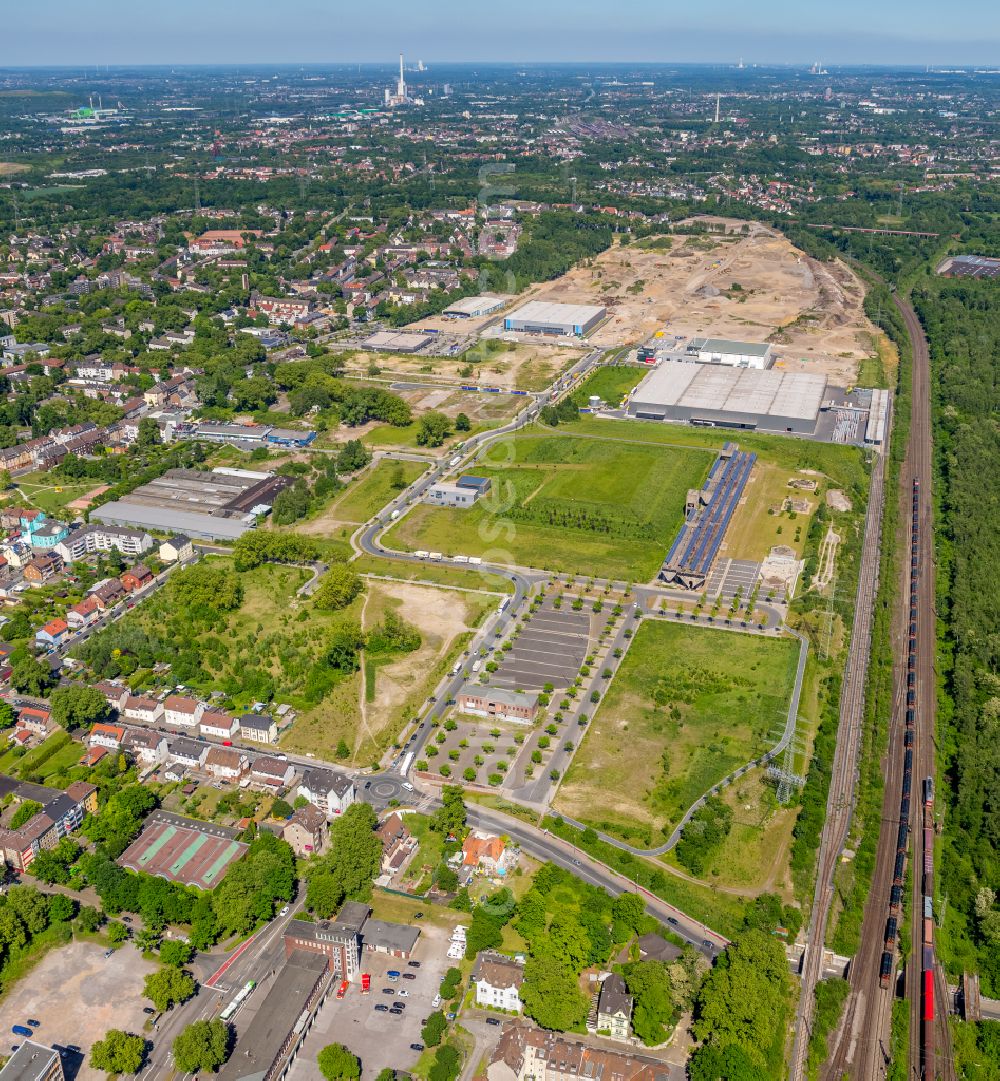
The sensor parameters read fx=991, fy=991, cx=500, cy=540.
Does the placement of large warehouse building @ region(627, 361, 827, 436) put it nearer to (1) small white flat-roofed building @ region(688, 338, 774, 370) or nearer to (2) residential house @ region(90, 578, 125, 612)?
(1) small white flat-roofed building @ region(688, 338, 774, 370)

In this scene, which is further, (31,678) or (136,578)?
(136,578)

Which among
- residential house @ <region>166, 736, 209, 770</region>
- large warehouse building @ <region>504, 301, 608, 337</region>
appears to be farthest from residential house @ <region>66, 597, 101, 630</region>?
large warehouse building @ <region>504, 301, 608, 337</region>

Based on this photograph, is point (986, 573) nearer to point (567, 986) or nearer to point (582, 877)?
point (582, 877)

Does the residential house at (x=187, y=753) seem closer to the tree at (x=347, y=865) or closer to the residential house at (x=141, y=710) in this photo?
the residential house at (x=141, y=710)

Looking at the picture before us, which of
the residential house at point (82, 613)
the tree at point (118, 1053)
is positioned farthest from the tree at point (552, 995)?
the residential house at point (82, 613)

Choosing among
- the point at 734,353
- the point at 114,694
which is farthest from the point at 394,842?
the point at 734,353

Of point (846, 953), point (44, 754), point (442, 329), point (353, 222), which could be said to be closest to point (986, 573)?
point (846, 953)

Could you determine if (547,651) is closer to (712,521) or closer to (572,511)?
(572,511)
